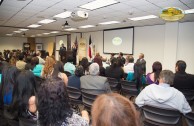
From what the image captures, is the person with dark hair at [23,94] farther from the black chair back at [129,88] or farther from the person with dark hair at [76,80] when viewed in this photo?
the black chair back at [129,88]

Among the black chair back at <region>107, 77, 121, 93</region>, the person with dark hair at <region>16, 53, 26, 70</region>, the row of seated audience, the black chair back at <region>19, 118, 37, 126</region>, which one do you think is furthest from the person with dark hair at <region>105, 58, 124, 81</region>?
the black chair back at <region>19, 118, 37, 126</region>

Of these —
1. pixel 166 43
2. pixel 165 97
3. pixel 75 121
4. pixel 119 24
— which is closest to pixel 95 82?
pixel 165 97

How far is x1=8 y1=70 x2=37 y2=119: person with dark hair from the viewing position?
2111mm

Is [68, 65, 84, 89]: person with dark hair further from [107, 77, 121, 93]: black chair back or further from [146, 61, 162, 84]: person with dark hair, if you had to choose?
[146, 61, 162, 84]: person with dark hair

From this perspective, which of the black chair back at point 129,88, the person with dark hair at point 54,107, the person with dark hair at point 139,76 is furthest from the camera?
the person with dark hair at point 139,76

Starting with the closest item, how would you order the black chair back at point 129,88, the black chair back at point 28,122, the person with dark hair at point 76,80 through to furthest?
the black chair back at point 28,122 < the person with dark hair at point 76,80 < the black chair back at point 129,88

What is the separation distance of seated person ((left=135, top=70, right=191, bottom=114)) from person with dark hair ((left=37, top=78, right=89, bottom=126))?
1.33 metres

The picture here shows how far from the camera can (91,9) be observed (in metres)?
5.59

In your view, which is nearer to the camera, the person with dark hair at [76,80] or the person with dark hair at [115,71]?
the person with dark hair at [76,80]

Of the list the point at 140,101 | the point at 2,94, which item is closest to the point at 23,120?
the point at 2,94

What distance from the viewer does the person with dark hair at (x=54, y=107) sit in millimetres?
1361

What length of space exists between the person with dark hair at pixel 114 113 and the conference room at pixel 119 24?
322 cm

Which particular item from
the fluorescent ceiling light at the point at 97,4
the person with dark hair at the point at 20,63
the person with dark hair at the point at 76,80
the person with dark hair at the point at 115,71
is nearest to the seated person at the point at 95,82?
the person with dark hair at the point at 76,80

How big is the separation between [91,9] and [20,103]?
4162 millimetres
